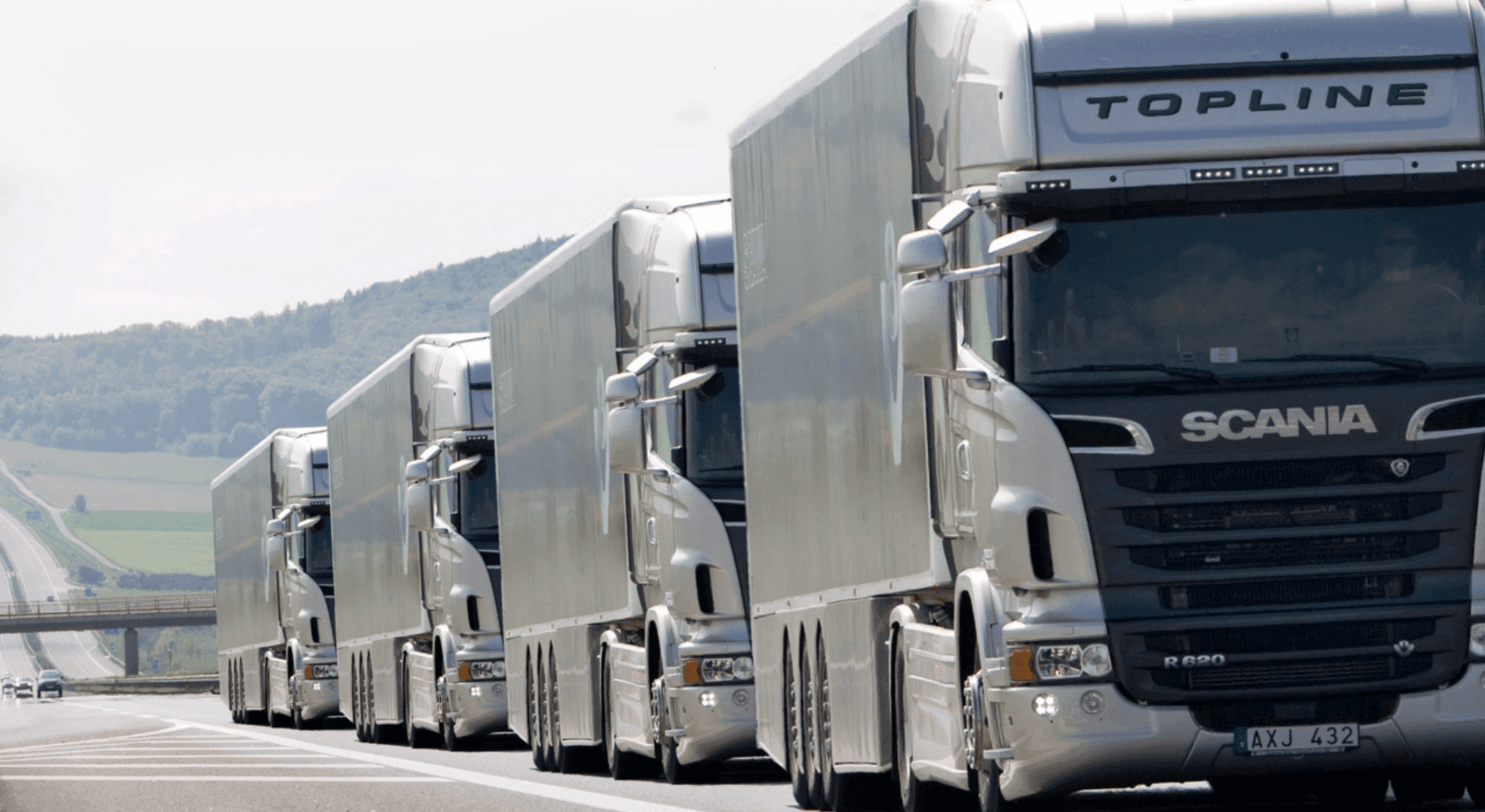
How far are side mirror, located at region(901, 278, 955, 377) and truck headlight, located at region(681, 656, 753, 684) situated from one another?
24.5ft

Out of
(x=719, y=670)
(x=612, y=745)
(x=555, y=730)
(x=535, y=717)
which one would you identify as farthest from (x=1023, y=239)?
(x=535, y=717)

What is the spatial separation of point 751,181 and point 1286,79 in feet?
17.9

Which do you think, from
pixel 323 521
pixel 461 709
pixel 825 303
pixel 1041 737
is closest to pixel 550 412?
pixel 461 709

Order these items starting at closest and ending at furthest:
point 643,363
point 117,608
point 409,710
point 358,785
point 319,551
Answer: point 643,363 < point 358,785 < point 409,710 < point 319,551 < point 117,608

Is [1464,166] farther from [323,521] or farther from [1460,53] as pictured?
[323,521]

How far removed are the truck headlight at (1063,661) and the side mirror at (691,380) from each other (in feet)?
23.9

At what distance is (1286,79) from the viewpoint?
11016 mm

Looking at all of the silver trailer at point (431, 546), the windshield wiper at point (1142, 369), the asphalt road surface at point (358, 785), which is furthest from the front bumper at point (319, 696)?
the windshield wiper at point (1142, 369)

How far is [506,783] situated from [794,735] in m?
5.29

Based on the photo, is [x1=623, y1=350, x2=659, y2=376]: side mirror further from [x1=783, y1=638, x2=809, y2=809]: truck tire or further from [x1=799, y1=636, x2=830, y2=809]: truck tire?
[x1=799, y1=636, x2=830, y2=809]: truck tire

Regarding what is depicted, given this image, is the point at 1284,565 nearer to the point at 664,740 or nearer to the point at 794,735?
the point at 794,735

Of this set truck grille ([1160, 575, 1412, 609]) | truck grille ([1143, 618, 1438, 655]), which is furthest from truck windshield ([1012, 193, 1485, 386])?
truck grille ([1143, 618, 1438, 655])

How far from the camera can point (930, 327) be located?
1070cm

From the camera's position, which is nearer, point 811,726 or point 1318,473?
point 1318,473
